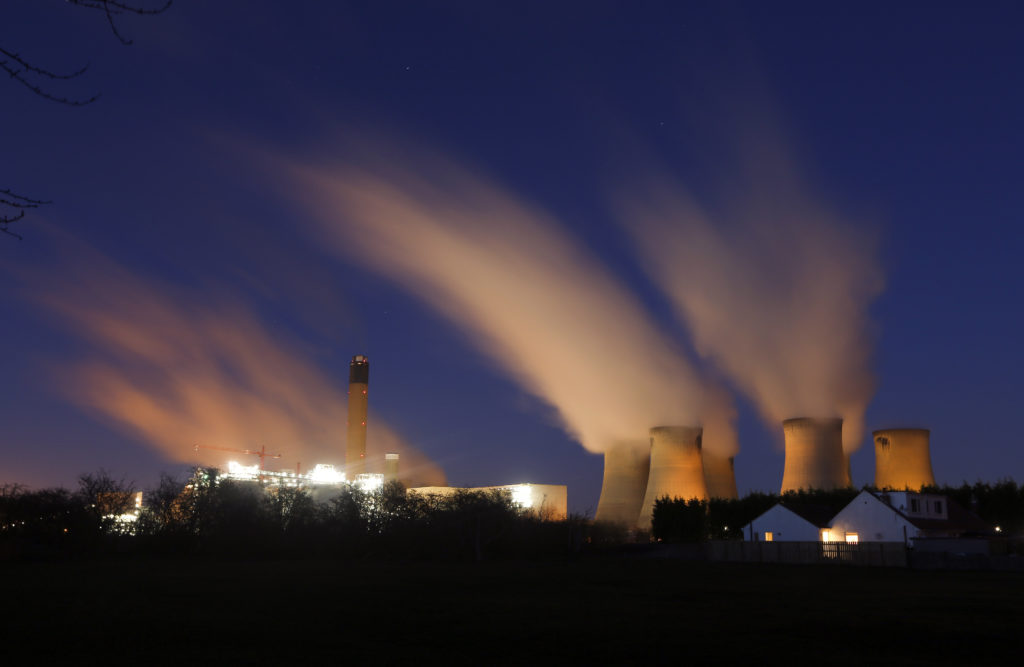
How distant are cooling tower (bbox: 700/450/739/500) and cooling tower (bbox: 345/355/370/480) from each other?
4545cm

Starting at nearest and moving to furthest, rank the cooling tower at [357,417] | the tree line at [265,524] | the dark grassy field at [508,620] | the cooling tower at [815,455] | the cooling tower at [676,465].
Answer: the dark grassy field at [508,620]
the tree line at [265,524]
the cooling tower at [815,455]
the cooling tower at [676,465]
the cooling tower at [357,417]

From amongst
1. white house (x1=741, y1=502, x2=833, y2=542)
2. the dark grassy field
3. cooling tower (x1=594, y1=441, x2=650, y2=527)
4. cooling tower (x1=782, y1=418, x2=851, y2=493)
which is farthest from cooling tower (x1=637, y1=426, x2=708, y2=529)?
the dark grassy field

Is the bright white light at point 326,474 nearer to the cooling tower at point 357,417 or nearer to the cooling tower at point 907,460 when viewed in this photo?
the cooling tower at point 357,417

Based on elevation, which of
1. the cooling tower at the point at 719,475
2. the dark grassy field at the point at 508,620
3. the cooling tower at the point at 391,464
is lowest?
the dark grassy field at the point at 508,620

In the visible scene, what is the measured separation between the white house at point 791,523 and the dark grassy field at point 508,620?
19496 mm

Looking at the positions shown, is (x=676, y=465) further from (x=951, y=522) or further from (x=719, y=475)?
(x=951, y=522)

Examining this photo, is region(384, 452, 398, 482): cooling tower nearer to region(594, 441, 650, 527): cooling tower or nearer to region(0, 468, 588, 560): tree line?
region(594, 441, 650, 527): cooling tower

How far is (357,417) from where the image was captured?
10088 cm

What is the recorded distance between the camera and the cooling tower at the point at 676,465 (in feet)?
190

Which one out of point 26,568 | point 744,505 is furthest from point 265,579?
point 744,505

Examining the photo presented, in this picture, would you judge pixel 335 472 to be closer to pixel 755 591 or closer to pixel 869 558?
pixel 869 558

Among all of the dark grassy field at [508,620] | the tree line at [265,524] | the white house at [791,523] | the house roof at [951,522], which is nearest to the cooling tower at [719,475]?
the white house at [791,523]

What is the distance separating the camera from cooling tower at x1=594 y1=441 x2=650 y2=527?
63438mm

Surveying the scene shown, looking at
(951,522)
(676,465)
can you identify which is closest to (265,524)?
(676,465)
